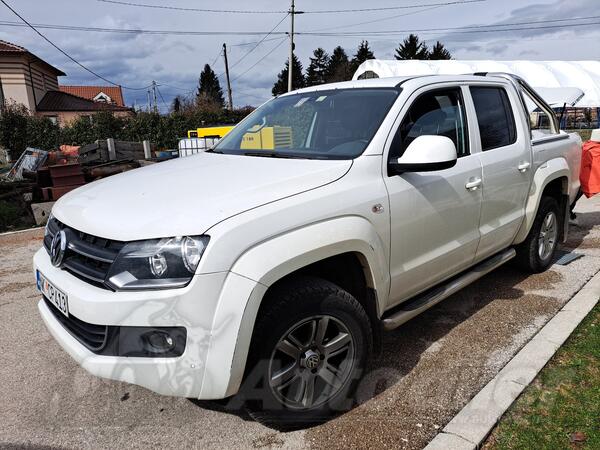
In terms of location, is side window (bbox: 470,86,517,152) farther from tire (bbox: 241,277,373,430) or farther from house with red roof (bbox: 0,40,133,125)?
house with red roof (bbox: 0,40,133,125)

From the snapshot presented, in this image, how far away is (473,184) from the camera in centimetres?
326

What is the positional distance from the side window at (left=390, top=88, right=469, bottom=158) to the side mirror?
0.55ft

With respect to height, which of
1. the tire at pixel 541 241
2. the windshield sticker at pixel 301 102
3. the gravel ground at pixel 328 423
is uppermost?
the windshield sticker at pixel 301 102

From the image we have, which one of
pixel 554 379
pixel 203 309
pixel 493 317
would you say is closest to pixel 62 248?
pixel 203 309

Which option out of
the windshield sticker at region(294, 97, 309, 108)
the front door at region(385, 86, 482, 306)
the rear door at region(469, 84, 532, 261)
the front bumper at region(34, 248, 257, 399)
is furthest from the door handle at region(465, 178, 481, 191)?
the front bumper at region(34, 248, 257, 399)

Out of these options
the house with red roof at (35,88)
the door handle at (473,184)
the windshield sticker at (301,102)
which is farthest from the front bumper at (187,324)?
the house with red roof at (35,88)

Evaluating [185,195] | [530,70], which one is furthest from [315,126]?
[530,70]

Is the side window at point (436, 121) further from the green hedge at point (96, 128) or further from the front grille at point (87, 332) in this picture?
the green hedge at point (96, 128)

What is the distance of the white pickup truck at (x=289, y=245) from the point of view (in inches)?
78.7

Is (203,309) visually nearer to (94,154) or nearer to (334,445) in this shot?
(334,445)

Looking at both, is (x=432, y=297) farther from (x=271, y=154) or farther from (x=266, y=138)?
(x=266, y=138)

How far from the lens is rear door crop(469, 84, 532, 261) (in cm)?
350

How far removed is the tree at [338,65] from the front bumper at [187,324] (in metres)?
58.3

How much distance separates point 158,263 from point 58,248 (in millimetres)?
803
